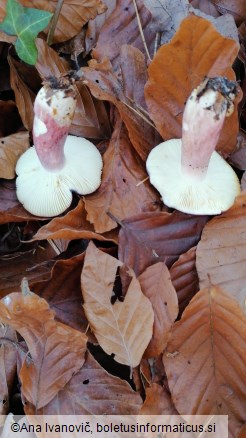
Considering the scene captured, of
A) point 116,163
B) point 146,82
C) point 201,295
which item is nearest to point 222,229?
point 201,295

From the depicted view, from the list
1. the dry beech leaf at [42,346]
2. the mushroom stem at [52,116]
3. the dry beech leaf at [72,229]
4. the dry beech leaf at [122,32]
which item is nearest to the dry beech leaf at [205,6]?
the dry beech leaf at [122,32]

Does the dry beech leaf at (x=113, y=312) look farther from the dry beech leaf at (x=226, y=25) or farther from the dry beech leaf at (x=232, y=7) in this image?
the dry beech leaf at (x=232, y=7)

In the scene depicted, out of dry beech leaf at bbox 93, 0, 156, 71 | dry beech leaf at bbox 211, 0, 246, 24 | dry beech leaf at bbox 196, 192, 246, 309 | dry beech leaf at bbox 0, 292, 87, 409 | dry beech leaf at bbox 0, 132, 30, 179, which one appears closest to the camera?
dry beech leaf at bbox 0, 292, 87, 409

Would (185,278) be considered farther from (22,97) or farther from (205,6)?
(205,6)

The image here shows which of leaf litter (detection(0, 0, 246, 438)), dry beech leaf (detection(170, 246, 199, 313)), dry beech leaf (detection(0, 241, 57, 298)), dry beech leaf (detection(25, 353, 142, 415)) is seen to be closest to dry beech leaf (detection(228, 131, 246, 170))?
leaf litter (detection(0, 0, 246, 438))

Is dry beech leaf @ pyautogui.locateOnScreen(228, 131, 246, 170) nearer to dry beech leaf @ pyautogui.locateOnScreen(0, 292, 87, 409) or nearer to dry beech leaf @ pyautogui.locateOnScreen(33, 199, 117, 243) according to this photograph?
dry beech leaf @ pyautogui.locateOnScreen(33, 199, 117, 243)

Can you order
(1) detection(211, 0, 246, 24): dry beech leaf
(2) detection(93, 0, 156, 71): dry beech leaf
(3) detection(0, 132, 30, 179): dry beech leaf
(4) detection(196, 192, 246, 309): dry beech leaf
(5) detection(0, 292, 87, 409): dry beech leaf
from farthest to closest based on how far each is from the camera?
(1) detection(211, 0, 246, 24): dry beech leaf, (2) detection(93, 0, 156, 71): dry beech leaf, (3) detection(0, 132, 30, 179): dry beech leaf, (4) detection(196, 192, 246, 309): dry beech leaf, (5) detection(0, 292, 87, 409): dry beech leaf
